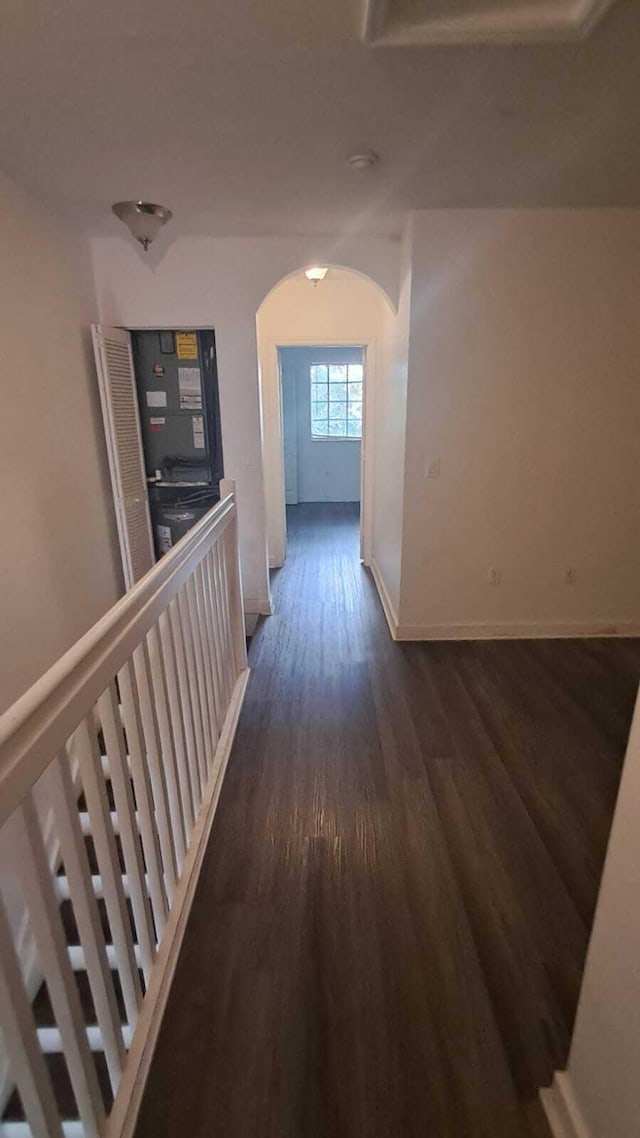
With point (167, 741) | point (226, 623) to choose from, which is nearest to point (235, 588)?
point (226, 623)

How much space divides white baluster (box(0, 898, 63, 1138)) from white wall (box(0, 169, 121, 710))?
1.51 metres

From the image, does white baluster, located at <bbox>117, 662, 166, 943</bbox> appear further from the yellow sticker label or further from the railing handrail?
the yellow sticker label

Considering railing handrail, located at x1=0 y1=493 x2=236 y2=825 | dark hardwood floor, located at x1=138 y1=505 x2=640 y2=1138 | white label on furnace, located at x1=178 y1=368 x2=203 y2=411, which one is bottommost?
dark hardwood floor, located at x1=138 y1=505 x2=640 y2=1138

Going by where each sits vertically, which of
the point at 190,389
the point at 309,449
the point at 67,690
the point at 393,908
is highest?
the point at 190,389

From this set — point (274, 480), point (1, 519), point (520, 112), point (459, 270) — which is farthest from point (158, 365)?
point (520, 112)

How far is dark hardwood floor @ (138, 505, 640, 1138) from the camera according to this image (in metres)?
1.14

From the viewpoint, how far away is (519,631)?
3262mm

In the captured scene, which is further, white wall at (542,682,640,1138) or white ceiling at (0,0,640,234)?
white ceiling at (0,0,640,234)

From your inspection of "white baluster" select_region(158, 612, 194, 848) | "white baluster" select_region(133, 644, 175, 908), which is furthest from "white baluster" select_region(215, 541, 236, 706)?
"white baluster" select_region(133, 644, 175, 908)

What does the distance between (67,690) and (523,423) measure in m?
2.83

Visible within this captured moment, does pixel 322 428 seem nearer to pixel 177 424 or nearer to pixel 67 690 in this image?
pixel 177 424

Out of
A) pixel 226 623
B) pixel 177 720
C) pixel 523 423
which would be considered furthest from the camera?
pixel 523 423

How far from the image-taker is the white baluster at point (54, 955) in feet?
2.42

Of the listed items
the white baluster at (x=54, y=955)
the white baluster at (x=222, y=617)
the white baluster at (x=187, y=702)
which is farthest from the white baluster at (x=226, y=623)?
the white baluster at (x=54, y=955)
